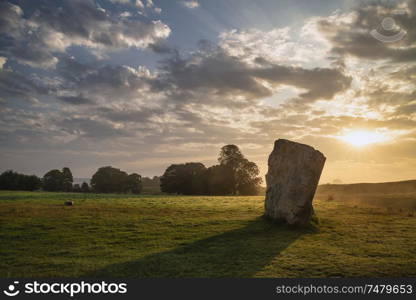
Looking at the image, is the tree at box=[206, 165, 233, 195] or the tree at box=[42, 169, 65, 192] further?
the tree at box=[42, 169, 65, 192]

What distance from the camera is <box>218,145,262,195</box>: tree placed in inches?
2751

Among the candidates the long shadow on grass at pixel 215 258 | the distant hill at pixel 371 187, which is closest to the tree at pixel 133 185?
the distant hill at pixel 371 187

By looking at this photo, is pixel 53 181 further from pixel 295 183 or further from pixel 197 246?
pixel 197 246

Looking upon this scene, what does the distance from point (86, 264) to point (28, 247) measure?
16.0ft

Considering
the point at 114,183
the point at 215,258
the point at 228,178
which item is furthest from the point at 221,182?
the point at 215,258

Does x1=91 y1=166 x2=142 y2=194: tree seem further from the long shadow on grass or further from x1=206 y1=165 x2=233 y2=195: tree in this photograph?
the long shadow on grass

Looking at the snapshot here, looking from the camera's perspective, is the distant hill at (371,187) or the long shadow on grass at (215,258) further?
the distant hill at (371,187)

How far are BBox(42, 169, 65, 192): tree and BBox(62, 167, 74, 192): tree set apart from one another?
2.25 ft

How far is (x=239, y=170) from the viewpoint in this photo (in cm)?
7056

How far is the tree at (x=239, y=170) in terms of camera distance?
69875 millimetres

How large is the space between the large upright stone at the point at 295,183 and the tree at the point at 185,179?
5012 centimetres

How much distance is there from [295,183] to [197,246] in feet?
28.0

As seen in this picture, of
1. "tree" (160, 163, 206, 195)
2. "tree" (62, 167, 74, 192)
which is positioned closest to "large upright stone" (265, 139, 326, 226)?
"tree" (160, 163, 206, 195)

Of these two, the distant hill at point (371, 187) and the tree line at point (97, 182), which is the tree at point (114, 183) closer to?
the tree line at point (97, 182)
